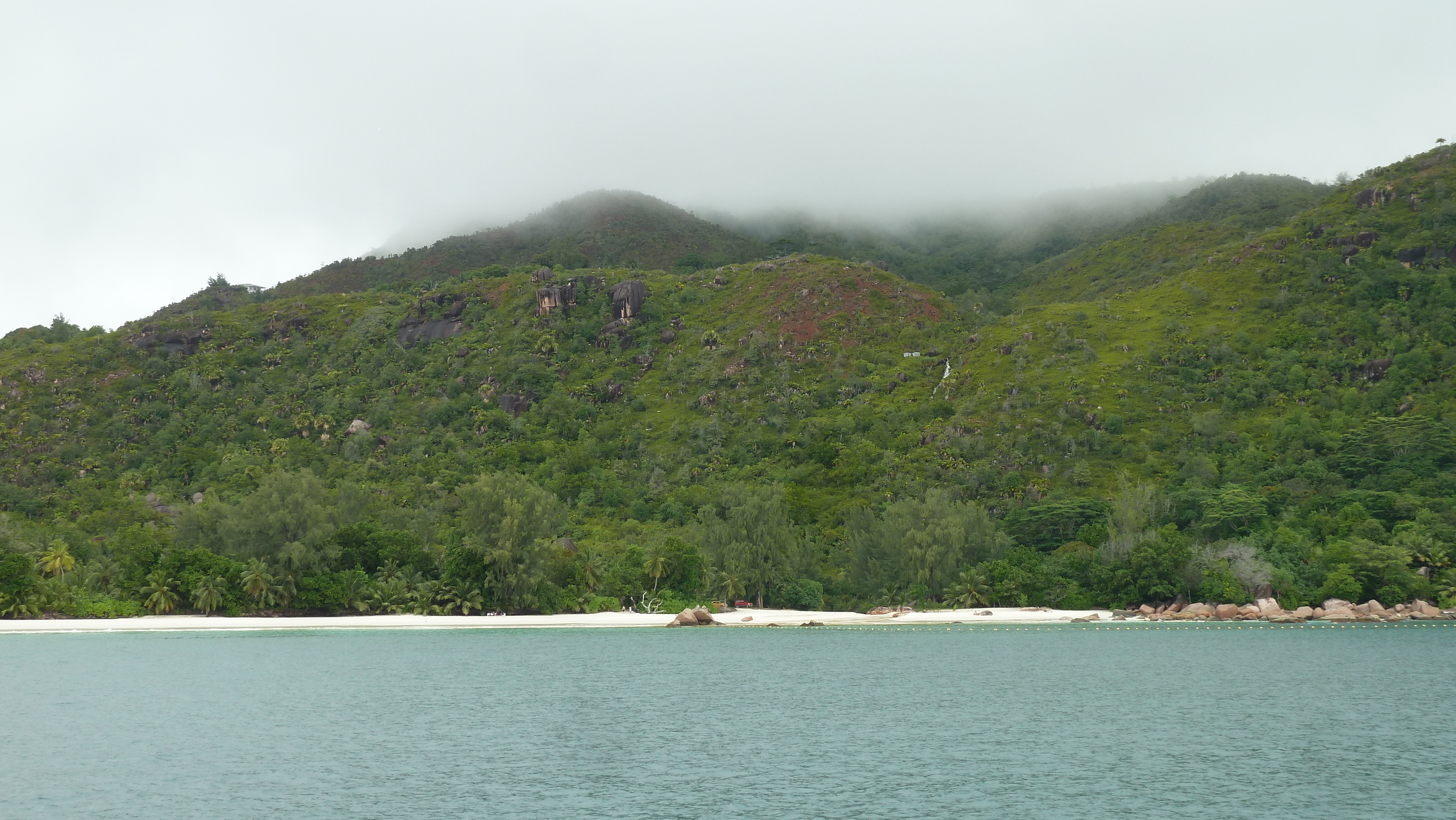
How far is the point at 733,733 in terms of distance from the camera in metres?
35.1

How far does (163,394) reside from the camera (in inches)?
7037

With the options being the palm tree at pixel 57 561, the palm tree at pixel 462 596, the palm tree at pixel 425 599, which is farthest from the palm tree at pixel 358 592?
the palm tree at pixel 57 561

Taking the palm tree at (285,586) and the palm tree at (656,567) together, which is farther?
the palm tree at (656,567)

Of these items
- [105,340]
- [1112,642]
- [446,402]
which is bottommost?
[1112,642]

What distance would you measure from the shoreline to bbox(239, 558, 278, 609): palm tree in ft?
5.90

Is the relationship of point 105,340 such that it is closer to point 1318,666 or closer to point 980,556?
point 980,556

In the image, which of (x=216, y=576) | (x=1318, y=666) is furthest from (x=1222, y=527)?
(x=216, y=576)

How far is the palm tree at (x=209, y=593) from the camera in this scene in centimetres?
8131

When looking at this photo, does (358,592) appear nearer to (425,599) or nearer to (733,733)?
(425,599)

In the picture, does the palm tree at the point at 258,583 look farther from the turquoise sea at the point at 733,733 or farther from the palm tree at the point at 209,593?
the turquoise sea at the point at 733,733

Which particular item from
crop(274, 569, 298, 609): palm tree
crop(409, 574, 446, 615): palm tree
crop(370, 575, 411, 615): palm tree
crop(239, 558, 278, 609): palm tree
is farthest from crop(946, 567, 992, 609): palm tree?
crop(239, 558, 278, 609): palm tree

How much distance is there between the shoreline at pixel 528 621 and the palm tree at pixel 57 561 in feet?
23.6

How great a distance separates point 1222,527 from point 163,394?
16656 cm

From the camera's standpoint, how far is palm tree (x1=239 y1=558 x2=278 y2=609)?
270 ft
